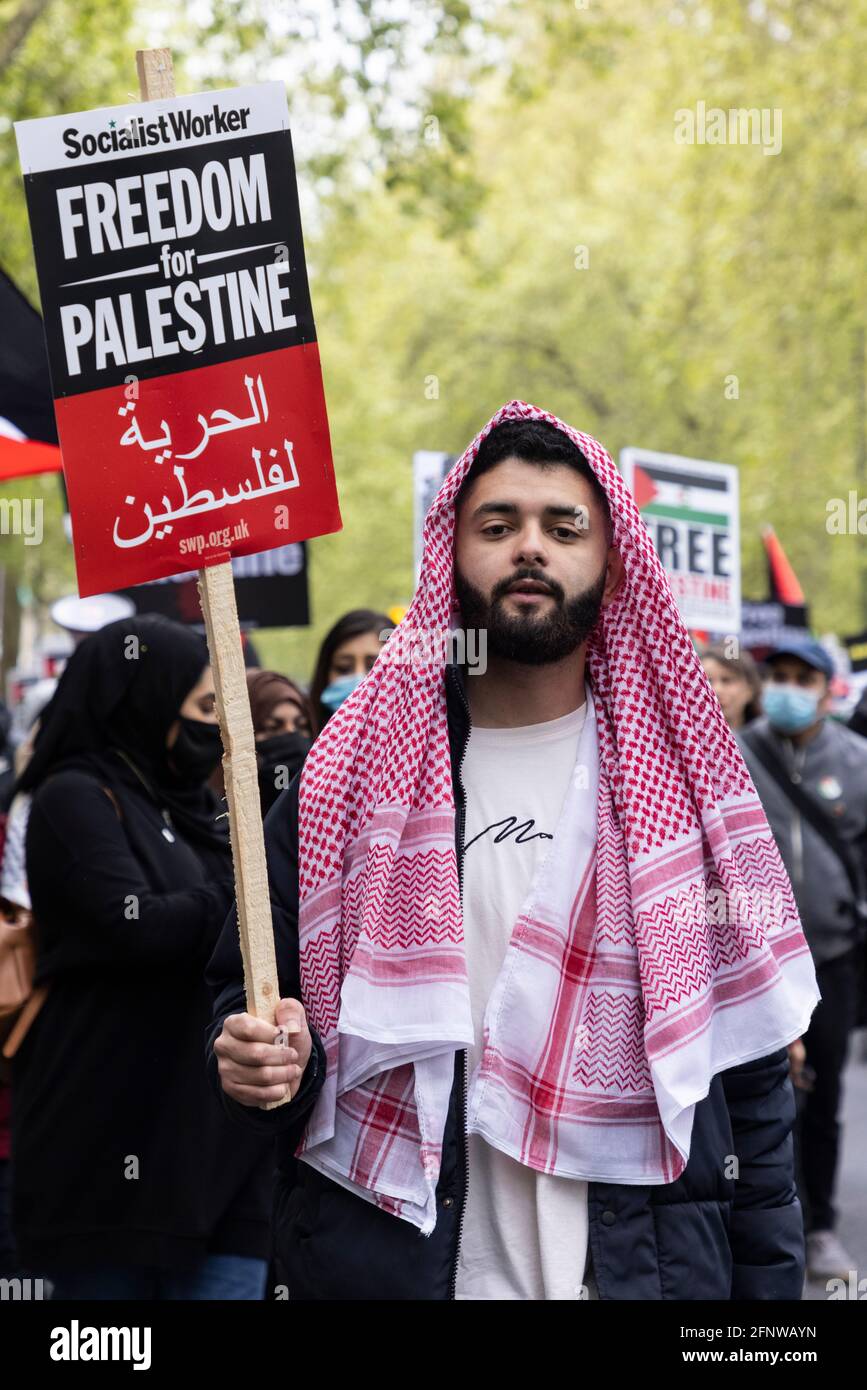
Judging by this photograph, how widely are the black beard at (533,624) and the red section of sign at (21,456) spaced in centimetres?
292

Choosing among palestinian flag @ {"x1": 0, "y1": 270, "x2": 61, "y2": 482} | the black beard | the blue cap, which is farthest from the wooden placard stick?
the blue cap

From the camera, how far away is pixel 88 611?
9008 mm

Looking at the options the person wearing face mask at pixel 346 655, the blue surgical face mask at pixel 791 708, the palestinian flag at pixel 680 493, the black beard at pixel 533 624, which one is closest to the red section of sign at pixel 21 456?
the person wearing face mask at pixel 346 655

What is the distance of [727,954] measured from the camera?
2791 mm

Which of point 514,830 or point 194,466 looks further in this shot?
point 514,830

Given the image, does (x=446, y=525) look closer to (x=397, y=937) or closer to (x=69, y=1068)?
(x=397, y=937)

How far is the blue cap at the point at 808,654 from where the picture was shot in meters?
7.56

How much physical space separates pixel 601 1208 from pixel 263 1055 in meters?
0.55

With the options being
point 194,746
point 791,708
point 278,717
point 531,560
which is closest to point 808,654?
point 791,708

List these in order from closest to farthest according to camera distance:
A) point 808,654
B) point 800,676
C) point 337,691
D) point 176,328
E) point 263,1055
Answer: point 263,1055 → point 176,328 → point 337,691 → point 800,676 → point 808,654

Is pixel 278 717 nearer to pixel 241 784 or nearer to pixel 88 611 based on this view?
pixel 241 784

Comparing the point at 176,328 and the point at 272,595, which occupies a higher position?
the point at 176,328

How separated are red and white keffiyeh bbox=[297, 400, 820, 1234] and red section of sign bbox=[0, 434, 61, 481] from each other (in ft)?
9.64

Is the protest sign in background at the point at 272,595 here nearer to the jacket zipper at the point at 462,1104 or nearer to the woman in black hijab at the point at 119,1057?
the woman in black hijab at the point at 119,1057
